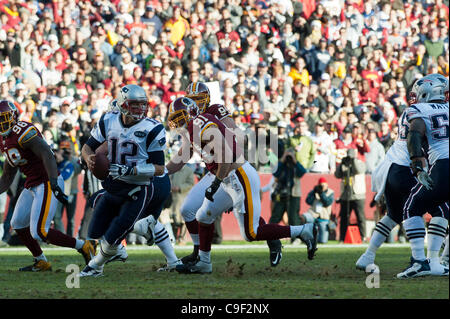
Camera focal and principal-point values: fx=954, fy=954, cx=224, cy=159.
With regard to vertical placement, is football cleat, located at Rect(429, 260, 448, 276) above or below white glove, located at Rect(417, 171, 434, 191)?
below

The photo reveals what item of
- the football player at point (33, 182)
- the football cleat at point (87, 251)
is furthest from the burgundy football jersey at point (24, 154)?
the football cleat at point (87, 251)

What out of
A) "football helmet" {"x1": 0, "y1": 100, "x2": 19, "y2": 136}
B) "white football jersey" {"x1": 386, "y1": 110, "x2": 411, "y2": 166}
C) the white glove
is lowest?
the white glove

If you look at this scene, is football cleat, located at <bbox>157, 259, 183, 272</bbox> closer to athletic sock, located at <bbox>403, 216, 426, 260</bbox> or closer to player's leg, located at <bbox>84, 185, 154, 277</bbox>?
player's leg, located at <bbox>84, 185, 154, 277</bbox>

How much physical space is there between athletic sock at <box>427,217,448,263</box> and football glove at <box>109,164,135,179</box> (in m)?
2.83

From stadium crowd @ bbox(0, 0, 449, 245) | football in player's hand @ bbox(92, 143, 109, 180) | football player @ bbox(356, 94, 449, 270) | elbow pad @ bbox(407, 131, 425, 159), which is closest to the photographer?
elbow pad @ bbox(407, 131, 425, 159)

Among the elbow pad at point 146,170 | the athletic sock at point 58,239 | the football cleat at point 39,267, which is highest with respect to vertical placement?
the elbow pad at point 146,170

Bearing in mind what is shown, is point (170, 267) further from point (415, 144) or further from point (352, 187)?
point (352, 187)

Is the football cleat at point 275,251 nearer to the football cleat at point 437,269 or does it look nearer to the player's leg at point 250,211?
the player's leg at point 250,211

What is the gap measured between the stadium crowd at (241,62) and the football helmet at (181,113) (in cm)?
551

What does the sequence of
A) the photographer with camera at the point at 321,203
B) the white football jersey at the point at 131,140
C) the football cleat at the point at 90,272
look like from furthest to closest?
the photographer with camera at the point at 321,203, the football cleat at the point at 90,272, the white football jersey at the point at 131,140

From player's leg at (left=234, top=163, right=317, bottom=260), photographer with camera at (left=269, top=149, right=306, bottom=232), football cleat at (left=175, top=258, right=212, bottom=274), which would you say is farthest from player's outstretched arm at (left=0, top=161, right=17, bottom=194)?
photographer with camera at (left=269, top=149, right=306, bottom=232)

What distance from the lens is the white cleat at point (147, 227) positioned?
370 inches

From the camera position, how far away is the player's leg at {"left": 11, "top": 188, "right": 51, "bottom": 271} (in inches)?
383

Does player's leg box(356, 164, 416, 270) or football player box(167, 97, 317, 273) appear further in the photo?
player's leg box(356, 164, 416, 270)
